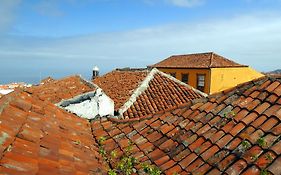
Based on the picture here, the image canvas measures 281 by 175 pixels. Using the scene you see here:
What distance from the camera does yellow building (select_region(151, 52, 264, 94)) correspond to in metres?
30.0

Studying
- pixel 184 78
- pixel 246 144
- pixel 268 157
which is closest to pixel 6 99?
pixel 246 144

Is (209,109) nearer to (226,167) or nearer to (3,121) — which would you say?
(226,167)

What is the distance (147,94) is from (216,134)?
31.8 feet

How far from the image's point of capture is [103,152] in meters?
5.26

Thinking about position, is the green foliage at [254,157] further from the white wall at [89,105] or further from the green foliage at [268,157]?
the white wall at [89,105]

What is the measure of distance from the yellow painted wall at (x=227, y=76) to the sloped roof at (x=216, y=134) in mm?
24726

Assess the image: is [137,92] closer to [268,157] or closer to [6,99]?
[6,99]

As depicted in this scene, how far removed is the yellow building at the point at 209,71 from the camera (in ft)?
98.6

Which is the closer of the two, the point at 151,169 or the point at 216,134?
the point at 151,169

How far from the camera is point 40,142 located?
14.1 feet

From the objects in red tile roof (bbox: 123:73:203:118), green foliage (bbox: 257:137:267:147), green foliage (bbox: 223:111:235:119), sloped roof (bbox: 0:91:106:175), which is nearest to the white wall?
sloped roof (bbox: 0:91:106:175)

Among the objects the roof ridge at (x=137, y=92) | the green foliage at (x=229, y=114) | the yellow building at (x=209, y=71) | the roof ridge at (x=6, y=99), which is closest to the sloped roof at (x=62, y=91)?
the roof ridge at (x=137, y=92)

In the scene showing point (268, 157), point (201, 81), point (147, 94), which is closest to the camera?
point (268, 157)

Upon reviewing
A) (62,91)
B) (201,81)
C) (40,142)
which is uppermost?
(40,142)
